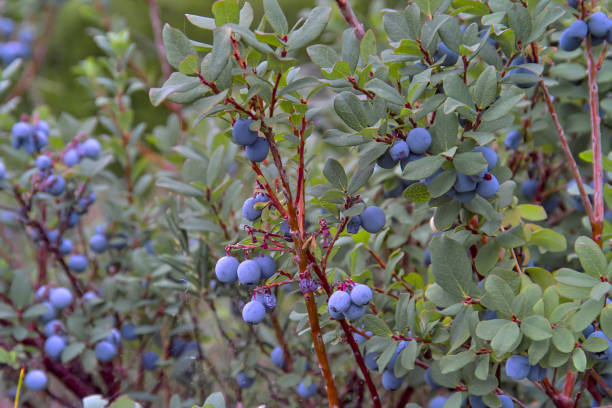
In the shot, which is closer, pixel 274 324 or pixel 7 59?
pixel 274 324

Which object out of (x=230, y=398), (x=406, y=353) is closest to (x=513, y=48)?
(x=406, y=353)

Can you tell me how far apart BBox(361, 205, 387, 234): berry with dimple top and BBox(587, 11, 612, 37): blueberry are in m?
0.54

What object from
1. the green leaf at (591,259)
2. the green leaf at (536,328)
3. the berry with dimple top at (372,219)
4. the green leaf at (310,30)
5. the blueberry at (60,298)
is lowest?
the blueberry at (60,298)

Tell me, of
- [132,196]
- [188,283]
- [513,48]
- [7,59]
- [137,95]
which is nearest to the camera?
[513,48]

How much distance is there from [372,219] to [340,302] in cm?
13

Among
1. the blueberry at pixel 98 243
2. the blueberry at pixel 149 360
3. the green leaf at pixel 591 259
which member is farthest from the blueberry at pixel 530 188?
the blueberry at pixel 98 243

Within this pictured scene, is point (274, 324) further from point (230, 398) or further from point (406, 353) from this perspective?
point (406, 353)

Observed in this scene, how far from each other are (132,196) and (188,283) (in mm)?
736

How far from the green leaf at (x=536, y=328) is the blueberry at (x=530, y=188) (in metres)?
0.62

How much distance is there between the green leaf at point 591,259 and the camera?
0.91m

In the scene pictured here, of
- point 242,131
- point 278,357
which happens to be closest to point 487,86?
point 242,131

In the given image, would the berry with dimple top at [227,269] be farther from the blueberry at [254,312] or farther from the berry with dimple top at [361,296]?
the berry with dimple top at [361,296]

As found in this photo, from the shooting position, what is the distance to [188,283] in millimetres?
1309

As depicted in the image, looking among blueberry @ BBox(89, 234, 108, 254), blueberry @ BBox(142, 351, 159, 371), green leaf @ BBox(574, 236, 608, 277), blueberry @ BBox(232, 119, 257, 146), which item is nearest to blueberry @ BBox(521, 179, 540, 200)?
green leaf @ BBox(574, 236, 608, 277)
